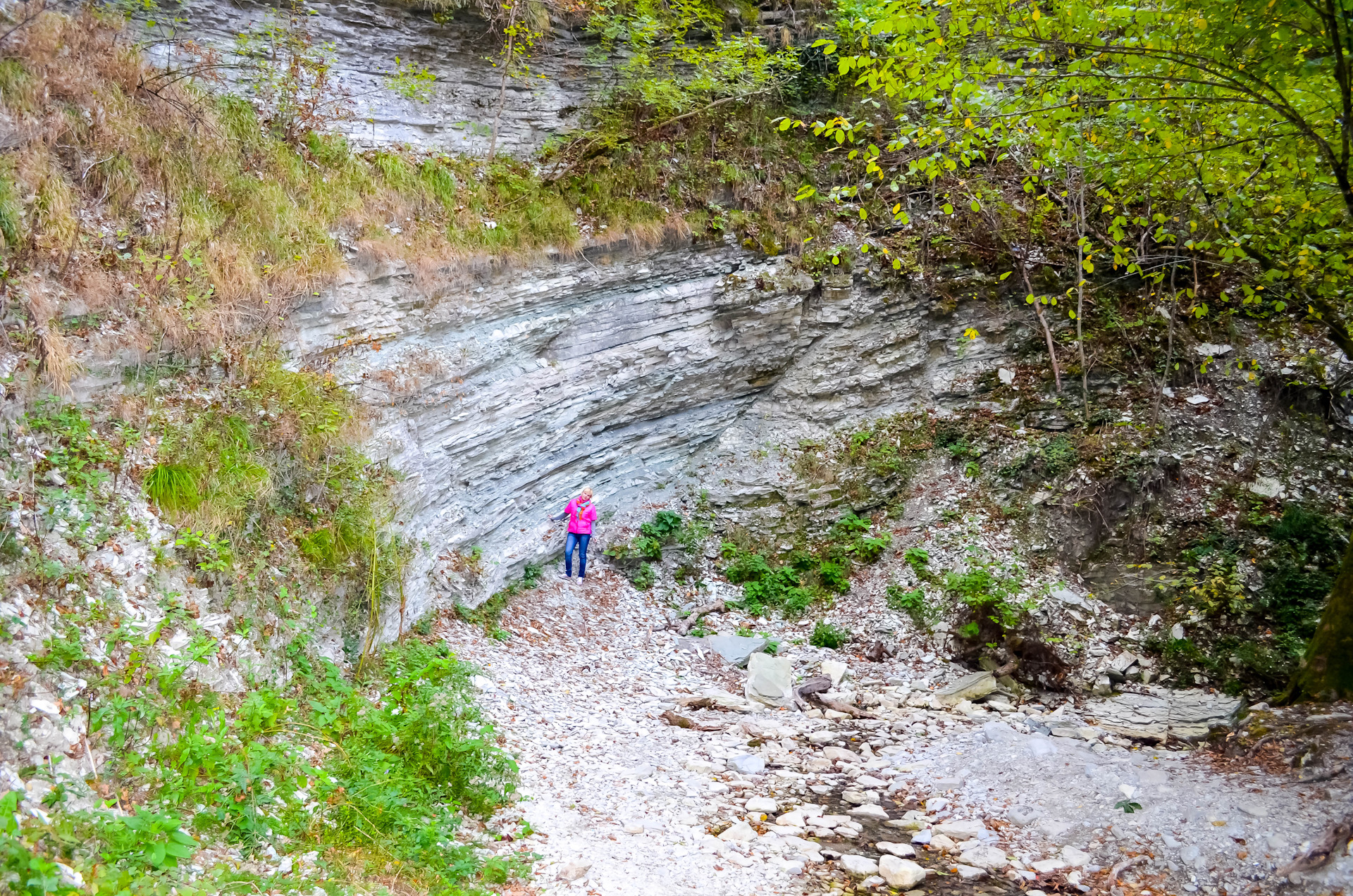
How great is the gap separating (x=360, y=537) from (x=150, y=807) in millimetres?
3150

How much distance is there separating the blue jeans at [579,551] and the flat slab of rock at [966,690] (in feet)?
14.9

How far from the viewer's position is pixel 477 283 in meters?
8.53

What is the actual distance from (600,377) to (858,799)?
19.6 ft

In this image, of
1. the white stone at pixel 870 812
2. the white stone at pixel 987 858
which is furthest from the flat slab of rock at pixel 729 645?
the white stone at pixel 987 858

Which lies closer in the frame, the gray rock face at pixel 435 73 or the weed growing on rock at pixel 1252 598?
the weed growing on rock at pixel 1252 598

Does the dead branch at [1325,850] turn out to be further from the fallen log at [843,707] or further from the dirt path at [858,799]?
the fallen log at [843,707]

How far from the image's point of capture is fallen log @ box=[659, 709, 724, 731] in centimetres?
696

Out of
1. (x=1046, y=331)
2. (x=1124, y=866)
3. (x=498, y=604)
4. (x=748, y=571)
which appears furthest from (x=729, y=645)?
(x=1046, y=331)

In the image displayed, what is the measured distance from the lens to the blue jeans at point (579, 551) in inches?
387

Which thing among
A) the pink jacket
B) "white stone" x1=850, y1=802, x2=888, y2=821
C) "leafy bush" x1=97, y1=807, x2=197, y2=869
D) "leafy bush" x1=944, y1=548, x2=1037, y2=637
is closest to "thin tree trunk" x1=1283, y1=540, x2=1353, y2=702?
"leafy bush" x1=944, y1=548, x2=1037, y2=637

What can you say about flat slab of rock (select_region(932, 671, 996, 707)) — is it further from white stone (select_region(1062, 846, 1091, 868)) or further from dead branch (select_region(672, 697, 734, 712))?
white stone (select_region(1062, 846, 1091, 868))

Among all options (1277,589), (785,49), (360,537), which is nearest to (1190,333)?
(1277,589)

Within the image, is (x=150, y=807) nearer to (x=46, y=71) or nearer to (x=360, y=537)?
(x=360, y=537)

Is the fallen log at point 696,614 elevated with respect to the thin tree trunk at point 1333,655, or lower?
lower
